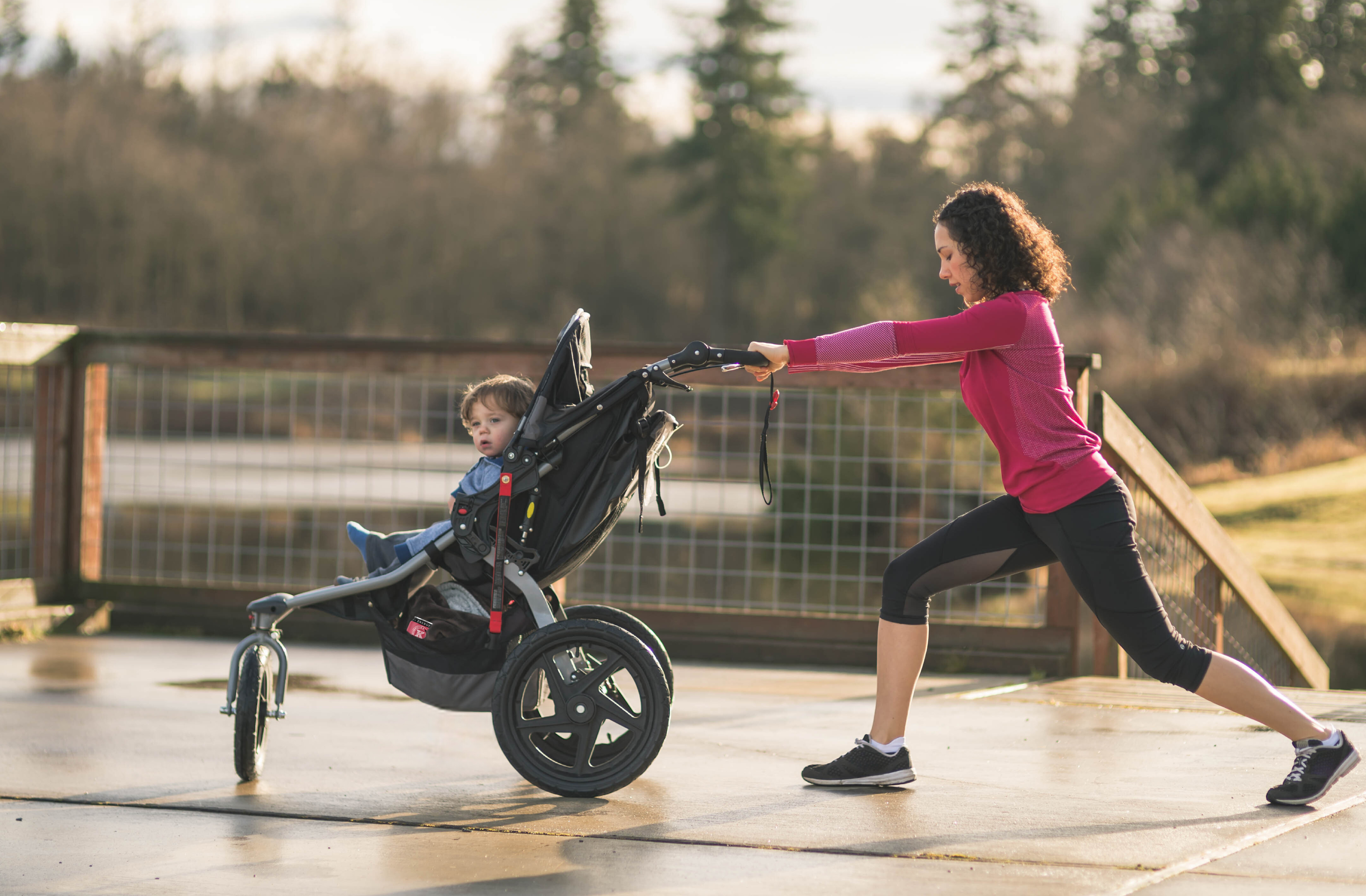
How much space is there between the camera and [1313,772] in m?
4.02

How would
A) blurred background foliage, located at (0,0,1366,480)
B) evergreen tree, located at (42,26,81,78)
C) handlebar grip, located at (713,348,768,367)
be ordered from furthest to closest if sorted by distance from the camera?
evergreen tree, located at (42,26,81,78) < blurred background foliage, located at (0,0,1366,480) < handlebar grip, located at (713,348,768,367)

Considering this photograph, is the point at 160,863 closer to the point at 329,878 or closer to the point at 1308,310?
the point at 329,878

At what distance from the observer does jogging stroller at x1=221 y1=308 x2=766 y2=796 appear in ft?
13.7

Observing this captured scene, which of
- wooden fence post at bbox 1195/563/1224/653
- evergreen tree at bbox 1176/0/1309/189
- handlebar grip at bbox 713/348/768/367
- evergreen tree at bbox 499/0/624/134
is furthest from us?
evergreen tree at bbox 499/0/624/134

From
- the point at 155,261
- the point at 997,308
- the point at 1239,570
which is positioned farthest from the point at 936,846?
the point at 155,261

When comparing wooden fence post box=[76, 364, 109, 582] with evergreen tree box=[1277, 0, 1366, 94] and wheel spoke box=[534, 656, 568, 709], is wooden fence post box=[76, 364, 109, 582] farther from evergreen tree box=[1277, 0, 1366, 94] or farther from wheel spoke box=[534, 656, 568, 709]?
evergreen tree box=[1277, 0, 1366, 94]

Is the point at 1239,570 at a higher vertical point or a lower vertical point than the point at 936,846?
higher

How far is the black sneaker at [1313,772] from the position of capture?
401cm

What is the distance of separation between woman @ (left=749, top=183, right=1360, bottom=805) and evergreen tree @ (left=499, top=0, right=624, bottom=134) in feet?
185

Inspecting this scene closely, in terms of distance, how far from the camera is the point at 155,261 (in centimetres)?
4369

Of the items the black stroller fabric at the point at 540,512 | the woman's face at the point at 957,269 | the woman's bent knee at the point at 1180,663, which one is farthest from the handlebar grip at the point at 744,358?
the woman's bent knee at the point at 1180,663

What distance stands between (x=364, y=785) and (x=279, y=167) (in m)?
46.2

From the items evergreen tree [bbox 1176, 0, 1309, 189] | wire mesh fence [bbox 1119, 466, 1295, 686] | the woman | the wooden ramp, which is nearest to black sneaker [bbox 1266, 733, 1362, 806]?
the woman

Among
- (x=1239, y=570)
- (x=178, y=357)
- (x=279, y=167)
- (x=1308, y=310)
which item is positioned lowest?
(x=1239, y=570)
